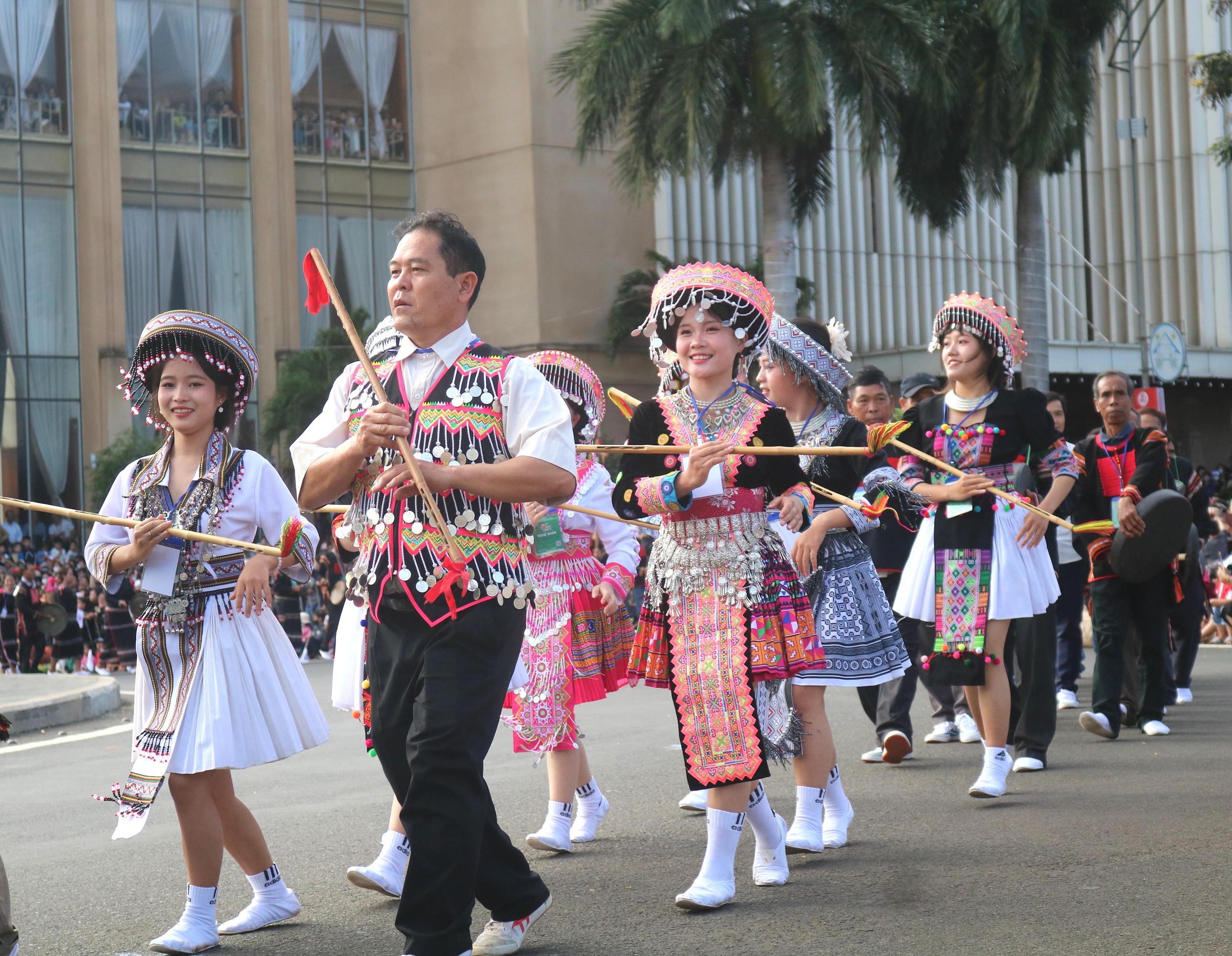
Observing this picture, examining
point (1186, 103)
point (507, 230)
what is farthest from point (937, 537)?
point (1186, 103)

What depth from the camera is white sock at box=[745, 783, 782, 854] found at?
17.7 feet

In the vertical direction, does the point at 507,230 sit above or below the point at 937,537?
above

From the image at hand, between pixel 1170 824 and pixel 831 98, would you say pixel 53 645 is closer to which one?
pixel 831 98

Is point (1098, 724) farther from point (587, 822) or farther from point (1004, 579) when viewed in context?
point (587, 822)

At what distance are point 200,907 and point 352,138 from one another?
3561cm

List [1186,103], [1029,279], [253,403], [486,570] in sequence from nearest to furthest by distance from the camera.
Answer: [486,570]
[1029,279]
[253,403]
[1186,103]

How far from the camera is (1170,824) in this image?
6.13 metres

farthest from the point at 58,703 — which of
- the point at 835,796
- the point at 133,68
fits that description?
the point at 133,68

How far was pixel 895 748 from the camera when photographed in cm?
814

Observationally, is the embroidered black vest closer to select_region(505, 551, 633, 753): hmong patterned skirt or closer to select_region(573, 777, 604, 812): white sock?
select_region(505, 551, 633, 753): hmong patterned skirt

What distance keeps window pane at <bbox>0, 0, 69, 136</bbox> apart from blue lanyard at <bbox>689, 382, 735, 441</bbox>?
32.7 meters

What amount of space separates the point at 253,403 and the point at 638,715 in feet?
89.3

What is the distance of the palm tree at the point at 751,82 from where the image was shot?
24219 mm

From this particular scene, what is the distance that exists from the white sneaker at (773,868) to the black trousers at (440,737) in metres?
1.40
